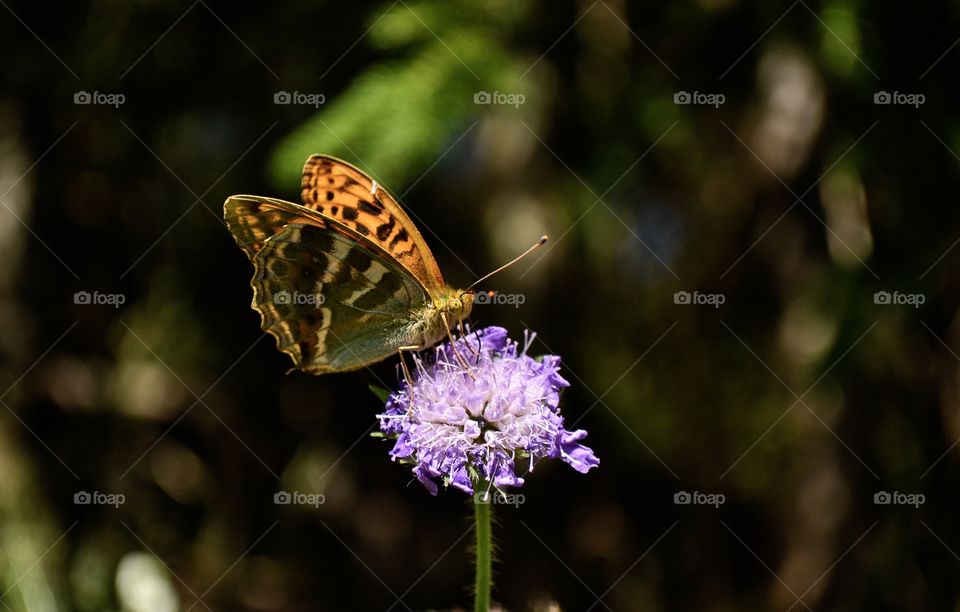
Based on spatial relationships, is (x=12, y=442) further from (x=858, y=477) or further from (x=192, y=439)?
(x=858, y=477)

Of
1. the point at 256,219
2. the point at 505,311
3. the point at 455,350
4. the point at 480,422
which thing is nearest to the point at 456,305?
the point at 455,350

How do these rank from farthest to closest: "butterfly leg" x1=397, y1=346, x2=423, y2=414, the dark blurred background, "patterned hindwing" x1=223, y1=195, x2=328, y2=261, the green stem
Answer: the dark blurred background → "patterned hindwing" x1=223, y1=195, x2=328, y2=261 → "butterfly leg" x1=397, y1=346, x2=423, y2=414 → the green stem

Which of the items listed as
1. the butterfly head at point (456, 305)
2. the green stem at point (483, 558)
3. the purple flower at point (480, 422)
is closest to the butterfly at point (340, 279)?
the butterfly head at point (456, 305)

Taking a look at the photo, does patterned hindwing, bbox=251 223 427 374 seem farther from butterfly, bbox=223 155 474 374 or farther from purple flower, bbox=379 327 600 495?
purple flower, bbox=379 327 600 495

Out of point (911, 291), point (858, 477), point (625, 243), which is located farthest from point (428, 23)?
point (858, 477)

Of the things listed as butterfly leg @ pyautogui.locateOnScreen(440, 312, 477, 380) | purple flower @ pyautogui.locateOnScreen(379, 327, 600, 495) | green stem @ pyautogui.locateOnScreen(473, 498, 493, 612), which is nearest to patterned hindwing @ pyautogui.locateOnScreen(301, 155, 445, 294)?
butterfly leg @ pyautogui.locateOnScreen(440, 312, 477, 380)

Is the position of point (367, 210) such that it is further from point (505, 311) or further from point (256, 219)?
point (505, 311)
